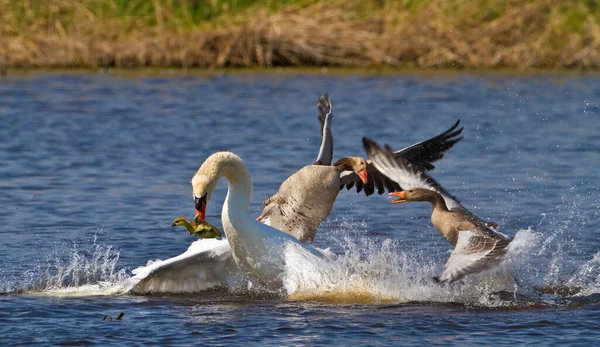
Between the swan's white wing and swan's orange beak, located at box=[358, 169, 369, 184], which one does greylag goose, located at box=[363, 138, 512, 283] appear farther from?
the swan's white wing

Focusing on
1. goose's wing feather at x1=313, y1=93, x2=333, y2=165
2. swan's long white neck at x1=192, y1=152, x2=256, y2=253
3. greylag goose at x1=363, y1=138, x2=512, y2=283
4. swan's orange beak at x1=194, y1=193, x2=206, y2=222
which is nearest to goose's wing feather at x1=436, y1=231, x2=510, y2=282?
greylag goose at x1=363, y1=138, x2=512, y2=283

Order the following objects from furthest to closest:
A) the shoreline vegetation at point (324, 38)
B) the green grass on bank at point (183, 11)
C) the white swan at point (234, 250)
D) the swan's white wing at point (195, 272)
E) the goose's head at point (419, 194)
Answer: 1. the green grass on bank at point (183, 11)
2. the shoreline vegetation at point (324, 38)
3. the goose's head at point (419, 194)
4. the swan's white wing at point (195, 272)
5. the white swan at point (234, 250)

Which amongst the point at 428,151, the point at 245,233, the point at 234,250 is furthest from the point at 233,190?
the point at 428,151

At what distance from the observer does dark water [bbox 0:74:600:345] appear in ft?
26.6

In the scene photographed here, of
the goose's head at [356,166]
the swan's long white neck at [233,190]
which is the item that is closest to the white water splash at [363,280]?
the swan's long white neck at [233,190]

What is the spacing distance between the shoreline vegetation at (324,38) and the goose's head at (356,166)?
15.9m

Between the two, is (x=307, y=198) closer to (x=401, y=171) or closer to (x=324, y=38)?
(x=401, y=171)

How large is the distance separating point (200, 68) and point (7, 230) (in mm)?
15648

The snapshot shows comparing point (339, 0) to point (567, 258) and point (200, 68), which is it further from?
point (567, 258)

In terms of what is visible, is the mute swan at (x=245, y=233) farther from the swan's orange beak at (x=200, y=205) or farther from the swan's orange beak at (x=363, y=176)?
the swan's orange beak at (x=363, y=176)

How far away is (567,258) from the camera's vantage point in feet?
34.4

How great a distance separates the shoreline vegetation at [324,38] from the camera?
25.6 m

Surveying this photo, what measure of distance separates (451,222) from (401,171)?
0.89 metres

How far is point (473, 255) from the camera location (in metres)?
8.21
